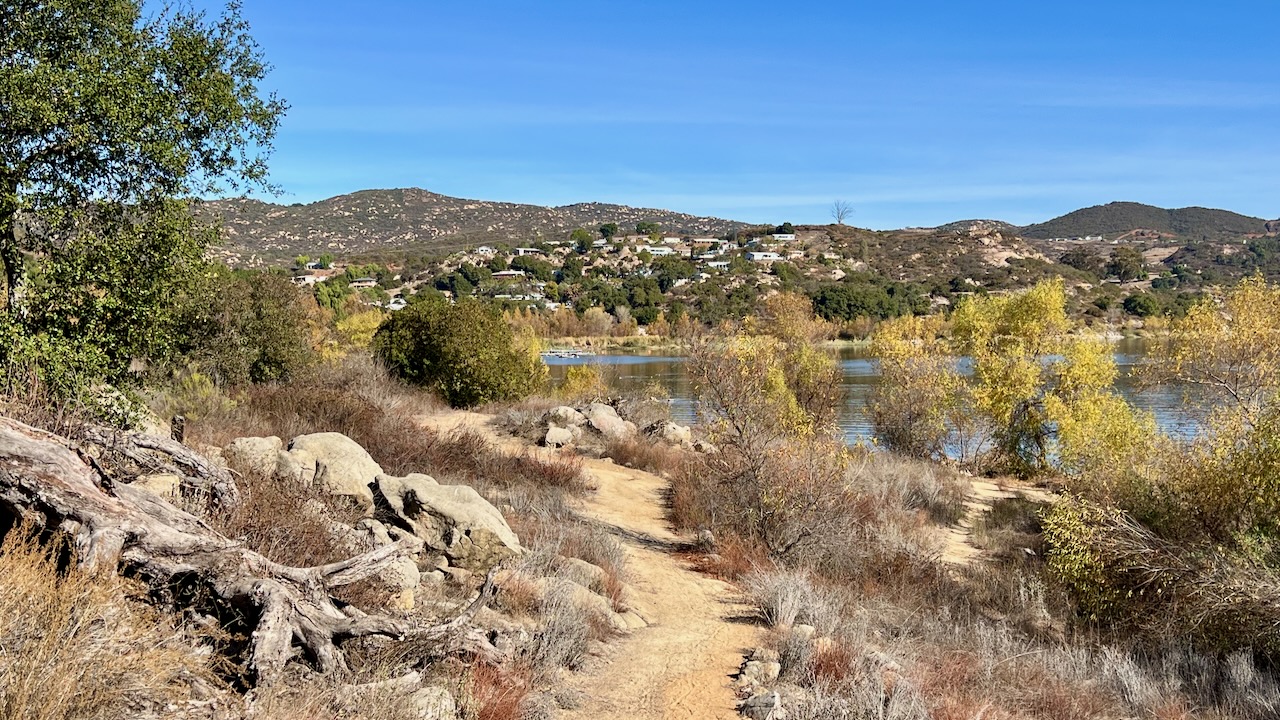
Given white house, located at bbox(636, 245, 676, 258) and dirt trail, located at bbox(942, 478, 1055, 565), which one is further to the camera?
white house, located at bbox(636, 245, 676, 258)

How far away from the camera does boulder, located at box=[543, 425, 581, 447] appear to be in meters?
18.7

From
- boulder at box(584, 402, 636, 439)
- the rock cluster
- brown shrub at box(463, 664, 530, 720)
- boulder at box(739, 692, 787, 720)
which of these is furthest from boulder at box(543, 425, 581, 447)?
brown shrub at box(463, 664, 530, 720)

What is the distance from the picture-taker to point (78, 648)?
11.1 ft

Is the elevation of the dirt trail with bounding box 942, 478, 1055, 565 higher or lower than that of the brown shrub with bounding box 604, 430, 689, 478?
lower

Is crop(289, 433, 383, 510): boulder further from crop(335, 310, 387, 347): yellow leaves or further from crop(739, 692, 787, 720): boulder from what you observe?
crop(335, 310, 387, 347): yellow leaves

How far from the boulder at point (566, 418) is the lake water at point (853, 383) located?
292 centimetres

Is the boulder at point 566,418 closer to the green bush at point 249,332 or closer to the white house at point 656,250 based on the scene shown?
the green bush at point 249,332

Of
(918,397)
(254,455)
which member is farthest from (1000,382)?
(254,455)

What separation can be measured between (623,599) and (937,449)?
1856 centimetres

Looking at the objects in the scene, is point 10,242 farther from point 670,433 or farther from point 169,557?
point 670,433

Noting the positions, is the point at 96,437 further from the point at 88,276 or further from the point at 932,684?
the point at 932,684

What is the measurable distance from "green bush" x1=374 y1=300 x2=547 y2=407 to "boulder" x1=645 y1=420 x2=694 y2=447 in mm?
6241

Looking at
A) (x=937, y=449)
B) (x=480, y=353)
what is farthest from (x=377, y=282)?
(x=937, y=449)

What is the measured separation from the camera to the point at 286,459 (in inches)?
335
